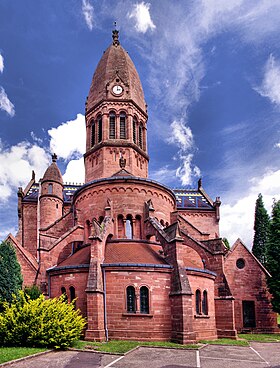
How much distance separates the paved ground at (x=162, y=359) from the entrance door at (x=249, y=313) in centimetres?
1469

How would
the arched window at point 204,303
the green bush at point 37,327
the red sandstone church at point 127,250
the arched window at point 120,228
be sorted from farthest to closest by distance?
1. the arched window at point 120,228
2. the arched window at point 204,303
3. the red sandstone church at point 127,250
4. the green bush at point 37,327

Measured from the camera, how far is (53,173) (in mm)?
41906

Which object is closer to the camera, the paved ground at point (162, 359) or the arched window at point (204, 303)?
the paved ground at point (162, 359)

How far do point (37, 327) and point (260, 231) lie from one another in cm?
4427

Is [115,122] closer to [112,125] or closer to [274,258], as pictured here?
[112,125]

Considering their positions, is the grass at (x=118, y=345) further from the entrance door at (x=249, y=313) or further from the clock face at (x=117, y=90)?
the clock face at (x=117, y=90)

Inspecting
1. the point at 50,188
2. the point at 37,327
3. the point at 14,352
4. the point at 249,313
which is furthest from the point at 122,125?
the point at 14,352

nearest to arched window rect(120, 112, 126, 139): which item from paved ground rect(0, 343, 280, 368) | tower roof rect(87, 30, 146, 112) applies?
tower roof rect(87, 30, 146, 112)

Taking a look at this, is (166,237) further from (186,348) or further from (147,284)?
(186,348)

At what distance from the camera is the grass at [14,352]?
14805mm

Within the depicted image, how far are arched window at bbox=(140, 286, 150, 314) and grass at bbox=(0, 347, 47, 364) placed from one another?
23.7ft

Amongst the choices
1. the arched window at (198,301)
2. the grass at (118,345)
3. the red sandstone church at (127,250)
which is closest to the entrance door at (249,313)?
the red sandstone church at (127,250)

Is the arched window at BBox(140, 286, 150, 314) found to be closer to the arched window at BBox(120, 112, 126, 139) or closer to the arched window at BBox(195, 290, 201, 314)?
the arched window at BBox(195, 290, 201, 314)

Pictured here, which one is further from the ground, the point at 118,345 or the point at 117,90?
the point at 117,90
